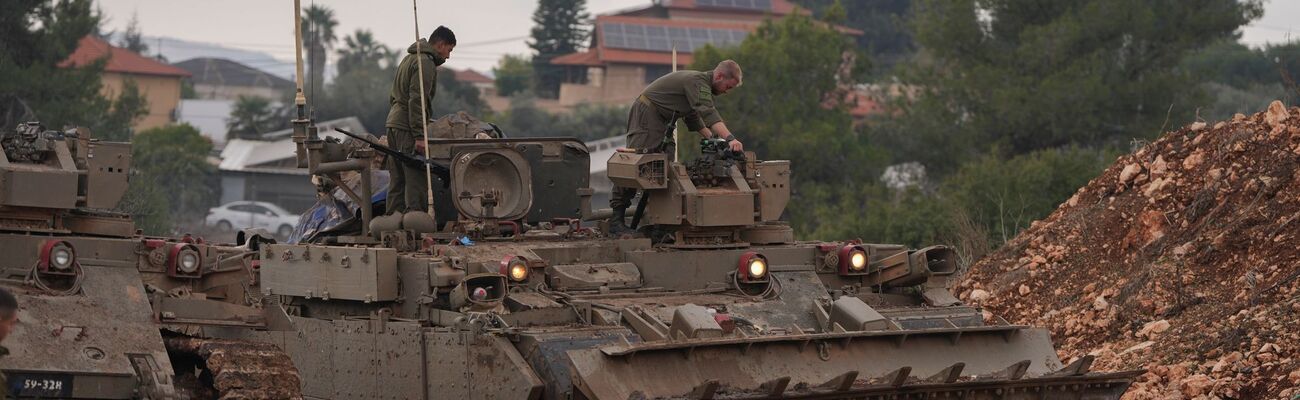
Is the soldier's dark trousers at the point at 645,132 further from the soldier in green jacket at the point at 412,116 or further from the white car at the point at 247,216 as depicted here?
the white car at the point at 247,216

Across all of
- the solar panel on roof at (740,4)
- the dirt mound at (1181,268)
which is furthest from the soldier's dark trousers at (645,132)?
the solar panel on roof at (740,4)

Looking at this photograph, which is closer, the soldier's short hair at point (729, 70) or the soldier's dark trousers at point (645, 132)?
the soldier's short hair at point (729, 70)

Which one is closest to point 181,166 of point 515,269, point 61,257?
point 61,257

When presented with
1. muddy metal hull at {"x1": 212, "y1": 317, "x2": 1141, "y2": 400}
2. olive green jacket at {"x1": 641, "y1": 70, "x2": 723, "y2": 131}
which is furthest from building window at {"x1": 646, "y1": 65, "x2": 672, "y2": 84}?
muddy metal hull at {"x1": 212, "y1": 317, "x2": 1141, "y2": 400}

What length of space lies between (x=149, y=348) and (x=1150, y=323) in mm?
10340

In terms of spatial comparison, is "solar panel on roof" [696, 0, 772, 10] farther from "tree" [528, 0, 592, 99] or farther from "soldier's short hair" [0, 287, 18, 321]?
"soldier's short hair" [0, 287, 18, 321]

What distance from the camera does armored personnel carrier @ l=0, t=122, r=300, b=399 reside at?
14.5 m

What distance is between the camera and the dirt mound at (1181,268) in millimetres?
17719

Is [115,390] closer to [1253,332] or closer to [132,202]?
[1253,332]

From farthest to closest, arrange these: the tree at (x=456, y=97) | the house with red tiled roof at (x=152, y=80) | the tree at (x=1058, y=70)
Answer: the house with red tiled roof at (x=152, y=80) → the tree at (x=456, y=97) → the tree at (x=1058, y=70)

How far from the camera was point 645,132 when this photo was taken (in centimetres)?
1752

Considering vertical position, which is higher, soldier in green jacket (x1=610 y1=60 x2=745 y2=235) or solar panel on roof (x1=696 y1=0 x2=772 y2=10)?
solar panel on roof (x1=696 y1=0 x2=772 y2=10)

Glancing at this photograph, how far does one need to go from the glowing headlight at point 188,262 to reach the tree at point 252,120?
5347 cm

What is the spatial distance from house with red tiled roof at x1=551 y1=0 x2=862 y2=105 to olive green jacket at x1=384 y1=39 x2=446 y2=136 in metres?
53.6
